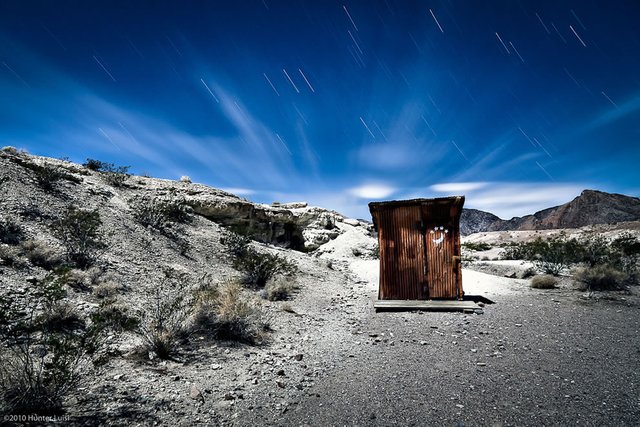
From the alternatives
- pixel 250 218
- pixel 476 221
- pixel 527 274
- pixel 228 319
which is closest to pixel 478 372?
pixel 228 319

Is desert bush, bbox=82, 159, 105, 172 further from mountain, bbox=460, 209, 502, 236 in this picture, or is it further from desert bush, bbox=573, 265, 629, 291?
mountain, bbox=460, 209, 502, 236

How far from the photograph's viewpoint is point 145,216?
43.9 feet

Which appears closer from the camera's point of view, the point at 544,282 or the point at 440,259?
the point at 440,259

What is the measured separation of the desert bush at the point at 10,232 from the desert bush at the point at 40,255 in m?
0.37

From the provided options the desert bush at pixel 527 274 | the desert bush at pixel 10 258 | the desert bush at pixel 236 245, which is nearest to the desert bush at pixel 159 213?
the desert bush at pixel 236 245

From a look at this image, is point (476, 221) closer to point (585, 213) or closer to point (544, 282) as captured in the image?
point (585, 213)

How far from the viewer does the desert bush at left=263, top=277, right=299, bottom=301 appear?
31.2 ft

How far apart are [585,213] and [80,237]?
4520 inches

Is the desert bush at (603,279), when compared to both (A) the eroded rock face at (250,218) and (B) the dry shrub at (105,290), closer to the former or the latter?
(B) the dry shrub at (105,290)

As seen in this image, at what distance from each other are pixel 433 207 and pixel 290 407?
7626 mm

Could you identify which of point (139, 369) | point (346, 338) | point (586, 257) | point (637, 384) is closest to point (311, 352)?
point (346, 338)

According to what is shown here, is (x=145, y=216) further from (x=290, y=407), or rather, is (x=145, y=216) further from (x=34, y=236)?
(x=290, y=407)

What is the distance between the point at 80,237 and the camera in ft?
29.8

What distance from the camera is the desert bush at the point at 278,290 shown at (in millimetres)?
9500
